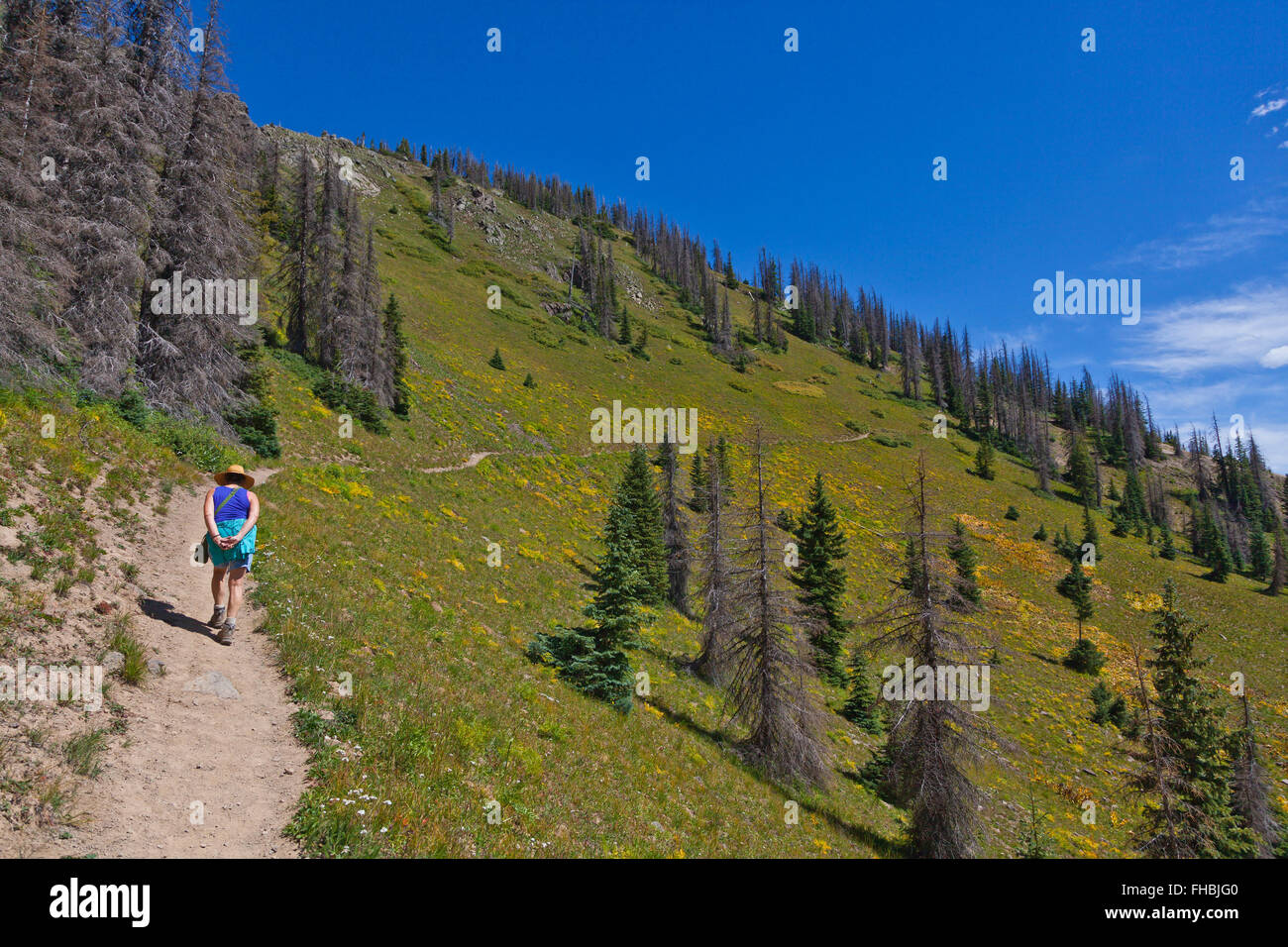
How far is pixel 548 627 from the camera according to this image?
60.0 ft

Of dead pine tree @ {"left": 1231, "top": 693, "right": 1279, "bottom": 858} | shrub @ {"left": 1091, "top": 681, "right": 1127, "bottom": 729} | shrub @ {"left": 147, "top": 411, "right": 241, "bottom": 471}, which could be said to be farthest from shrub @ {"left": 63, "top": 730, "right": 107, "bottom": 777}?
shrub @ {"left": 1091, "top": 681, "right": 1127, "bottom": 729}

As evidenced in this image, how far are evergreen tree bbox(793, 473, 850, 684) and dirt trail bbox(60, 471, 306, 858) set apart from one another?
27575 millimetres

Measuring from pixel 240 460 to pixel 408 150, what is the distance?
192m

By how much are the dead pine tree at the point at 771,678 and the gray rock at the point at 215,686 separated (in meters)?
13.4

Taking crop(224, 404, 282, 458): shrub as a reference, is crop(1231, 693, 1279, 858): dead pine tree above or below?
below

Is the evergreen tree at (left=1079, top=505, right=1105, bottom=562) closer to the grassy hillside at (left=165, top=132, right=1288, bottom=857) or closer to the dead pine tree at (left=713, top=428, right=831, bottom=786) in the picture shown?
the grassy hillside at (left=165, top=132, right=1288, bottom=857)

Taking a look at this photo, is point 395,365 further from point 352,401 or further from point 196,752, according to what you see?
point 196,752

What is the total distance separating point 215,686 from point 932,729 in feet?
55.6

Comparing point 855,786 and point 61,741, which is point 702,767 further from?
point 61,741

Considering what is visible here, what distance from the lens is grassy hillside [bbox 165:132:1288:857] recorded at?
7371mm

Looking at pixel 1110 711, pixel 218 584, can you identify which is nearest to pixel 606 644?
pixel 218 584

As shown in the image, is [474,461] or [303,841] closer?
[303,841]

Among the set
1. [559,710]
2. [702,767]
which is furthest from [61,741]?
[702,767]

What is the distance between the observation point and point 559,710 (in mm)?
12188
